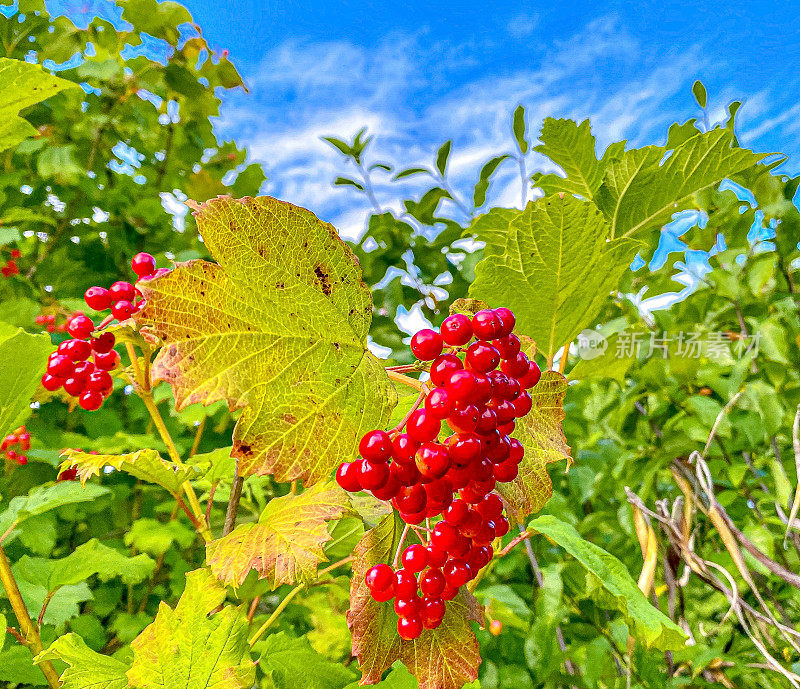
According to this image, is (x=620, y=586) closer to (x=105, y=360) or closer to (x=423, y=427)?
(x=423, y=427)

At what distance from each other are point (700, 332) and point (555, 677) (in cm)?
94

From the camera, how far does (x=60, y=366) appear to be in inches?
28.2

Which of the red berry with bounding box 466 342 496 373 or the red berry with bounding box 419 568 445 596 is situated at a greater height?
the red berry with bounding box 466 342 496 373

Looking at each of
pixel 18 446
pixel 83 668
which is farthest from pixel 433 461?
pixel 18 446

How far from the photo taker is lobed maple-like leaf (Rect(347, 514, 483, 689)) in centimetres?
47

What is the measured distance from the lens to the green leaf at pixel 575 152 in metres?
0.73

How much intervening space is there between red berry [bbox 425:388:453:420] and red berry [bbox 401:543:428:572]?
0.14m

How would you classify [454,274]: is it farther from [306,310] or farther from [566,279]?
[306,310]

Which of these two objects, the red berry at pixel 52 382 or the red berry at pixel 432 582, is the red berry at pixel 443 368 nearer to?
the red berry at pixel 432 582

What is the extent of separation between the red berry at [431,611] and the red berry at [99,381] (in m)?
0.51

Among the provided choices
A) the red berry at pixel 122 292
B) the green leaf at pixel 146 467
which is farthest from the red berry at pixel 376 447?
the red berry at pixel 122 292

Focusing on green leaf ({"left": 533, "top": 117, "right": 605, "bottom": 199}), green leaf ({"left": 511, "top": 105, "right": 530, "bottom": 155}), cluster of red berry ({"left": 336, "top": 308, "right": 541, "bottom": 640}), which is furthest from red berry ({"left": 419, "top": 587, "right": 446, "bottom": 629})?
green leaf ({"left": 511, "top": 105, "right": 530, "bottom": 155})

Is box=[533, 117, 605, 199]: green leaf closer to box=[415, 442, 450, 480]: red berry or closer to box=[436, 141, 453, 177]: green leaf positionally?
box=[415, 442, 450, 480]: red berry

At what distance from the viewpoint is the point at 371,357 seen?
0.45 metres
